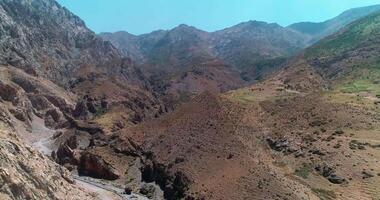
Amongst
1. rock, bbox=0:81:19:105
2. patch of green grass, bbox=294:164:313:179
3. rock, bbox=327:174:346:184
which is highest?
rock, bbox=0:81:19:105

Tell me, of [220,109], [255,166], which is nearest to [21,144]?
[255,166]

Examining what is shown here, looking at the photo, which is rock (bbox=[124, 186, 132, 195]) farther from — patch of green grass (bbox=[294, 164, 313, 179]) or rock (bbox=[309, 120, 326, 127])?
rock (bbox=[309, 120, 326, 127])

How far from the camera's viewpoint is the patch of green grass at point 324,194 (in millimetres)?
100156

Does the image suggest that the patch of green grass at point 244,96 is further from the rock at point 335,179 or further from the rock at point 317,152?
the rock at point 335,179

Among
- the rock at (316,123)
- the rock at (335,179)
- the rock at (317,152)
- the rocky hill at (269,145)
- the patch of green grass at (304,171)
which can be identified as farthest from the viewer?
the rock at (316,123)

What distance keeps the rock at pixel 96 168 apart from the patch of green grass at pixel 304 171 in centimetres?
4084

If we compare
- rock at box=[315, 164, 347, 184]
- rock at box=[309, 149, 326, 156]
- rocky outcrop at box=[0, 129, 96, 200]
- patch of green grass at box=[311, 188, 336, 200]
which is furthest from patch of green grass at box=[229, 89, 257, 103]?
rocky outcrop at box=[0, 129, 96, 200]

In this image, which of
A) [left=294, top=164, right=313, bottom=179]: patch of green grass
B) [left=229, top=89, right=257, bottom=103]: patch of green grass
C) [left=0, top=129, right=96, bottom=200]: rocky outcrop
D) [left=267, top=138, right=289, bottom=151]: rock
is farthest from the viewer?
[left=229, top=89, right=257, bottom=103]: patch of green grass

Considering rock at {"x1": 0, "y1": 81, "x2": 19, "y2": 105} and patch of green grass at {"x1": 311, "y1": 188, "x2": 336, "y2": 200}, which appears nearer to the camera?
patch of green grass at {"x1": 311, "y1": 188, "x2": 336, "y2": 200}

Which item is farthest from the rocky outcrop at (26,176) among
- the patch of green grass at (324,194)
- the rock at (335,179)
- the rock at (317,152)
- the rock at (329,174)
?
the rock at (317,152)

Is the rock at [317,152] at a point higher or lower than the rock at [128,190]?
higher

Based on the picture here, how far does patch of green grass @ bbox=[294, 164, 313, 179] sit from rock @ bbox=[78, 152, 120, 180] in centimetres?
4084

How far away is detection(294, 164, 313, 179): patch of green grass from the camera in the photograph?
110262 mm

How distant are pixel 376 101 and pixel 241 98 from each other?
33185mm
